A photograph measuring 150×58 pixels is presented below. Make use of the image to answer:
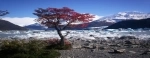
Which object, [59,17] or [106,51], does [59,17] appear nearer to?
[59,17]

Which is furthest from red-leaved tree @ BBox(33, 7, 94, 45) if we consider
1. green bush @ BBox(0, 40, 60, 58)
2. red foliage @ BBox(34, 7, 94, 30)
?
green bush @ BBox(0, 40, 60, 58)

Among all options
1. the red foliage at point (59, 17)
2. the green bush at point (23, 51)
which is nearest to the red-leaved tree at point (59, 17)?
the red foliage at point (59, 17)

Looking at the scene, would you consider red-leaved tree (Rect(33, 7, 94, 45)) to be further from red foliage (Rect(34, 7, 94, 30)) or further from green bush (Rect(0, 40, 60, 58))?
green bush (Rect(0, 40, 60, 58))

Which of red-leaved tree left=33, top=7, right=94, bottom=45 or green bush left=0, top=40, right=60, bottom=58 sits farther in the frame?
red-leaved tree left=33, top=7, right=94, bottom=45

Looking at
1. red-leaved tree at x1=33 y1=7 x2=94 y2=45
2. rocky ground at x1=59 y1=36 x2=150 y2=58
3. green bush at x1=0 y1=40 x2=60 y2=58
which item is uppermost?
red-leaved tree at x1=33 y1=7 x2=94 y2=45

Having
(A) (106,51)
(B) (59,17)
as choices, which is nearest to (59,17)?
(B) (59,17)

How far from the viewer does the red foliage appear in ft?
51.4

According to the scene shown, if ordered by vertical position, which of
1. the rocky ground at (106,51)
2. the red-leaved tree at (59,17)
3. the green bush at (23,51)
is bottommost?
the rocky ground at (106,51)

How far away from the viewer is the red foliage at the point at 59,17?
15681mm

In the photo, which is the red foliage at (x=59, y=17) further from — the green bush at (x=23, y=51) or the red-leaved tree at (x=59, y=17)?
the green bush at (x=23, y=51)

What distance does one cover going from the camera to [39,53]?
11.3 metres

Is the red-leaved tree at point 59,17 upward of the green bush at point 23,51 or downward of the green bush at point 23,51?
upward

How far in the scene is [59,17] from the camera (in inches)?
619

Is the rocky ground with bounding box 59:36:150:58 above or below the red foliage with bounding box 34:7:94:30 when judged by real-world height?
below
